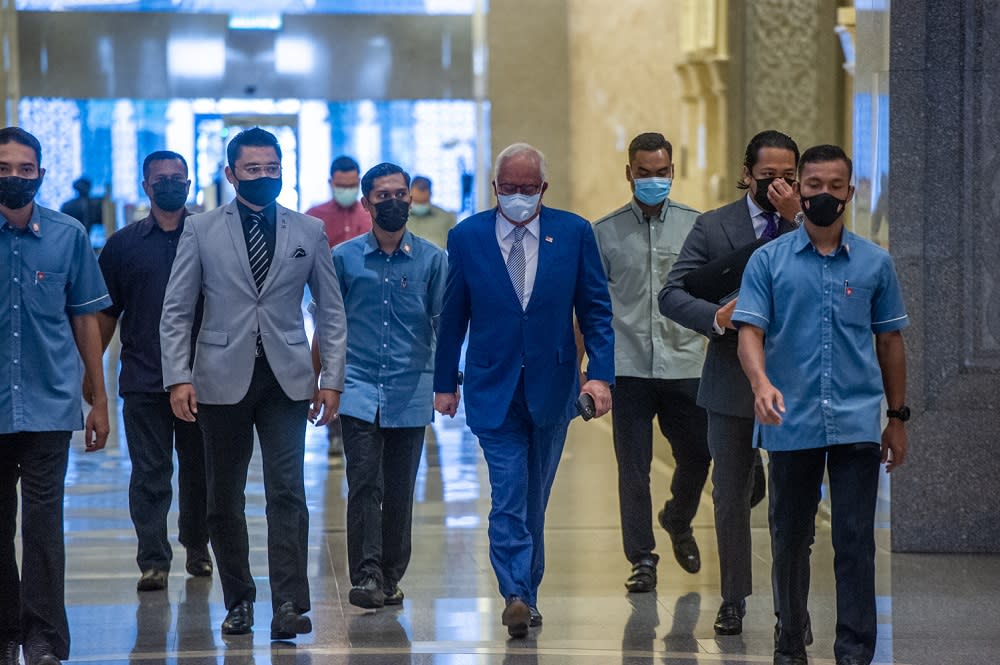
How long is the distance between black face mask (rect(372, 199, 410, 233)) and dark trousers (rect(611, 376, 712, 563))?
1.20m

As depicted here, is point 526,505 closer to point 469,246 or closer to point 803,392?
point 469,246

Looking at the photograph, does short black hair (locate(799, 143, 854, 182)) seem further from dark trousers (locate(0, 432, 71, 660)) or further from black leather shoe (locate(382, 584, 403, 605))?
dark trousers (locate(0, 432, 71, 660))

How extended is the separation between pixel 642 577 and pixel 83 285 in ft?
8.82

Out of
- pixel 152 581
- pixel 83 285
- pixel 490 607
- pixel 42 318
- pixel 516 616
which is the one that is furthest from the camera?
pixel 152 581

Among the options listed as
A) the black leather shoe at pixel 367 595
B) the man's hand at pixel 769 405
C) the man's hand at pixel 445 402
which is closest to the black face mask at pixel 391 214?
the man's hand at pixel 445 402

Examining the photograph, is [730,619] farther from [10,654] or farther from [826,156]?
[10,654]

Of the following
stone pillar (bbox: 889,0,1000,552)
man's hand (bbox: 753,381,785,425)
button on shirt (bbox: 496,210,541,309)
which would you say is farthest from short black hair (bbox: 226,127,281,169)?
stone pillar (bbox: 889,0,1000,552)

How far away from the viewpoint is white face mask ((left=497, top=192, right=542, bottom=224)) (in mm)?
6426

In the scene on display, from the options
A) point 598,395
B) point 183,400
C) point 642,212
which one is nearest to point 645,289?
point 642,212

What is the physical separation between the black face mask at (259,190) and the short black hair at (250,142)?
89 millimetres

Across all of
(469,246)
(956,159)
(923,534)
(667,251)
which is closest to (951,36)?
(956,159)

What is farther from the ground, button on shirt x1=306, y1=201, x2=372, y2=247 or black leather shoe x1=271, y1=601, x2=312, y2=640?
button on shirt x1=306, y1=201, x2=372, y2=247

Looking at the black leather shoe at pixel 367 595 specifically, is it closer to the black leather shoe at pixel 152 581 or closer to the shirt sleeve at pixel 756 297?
the black leather shoe at pixel 152 581

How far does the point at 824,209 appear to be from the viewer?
5465 millimetres
